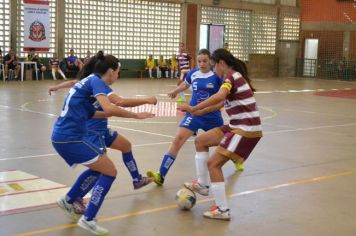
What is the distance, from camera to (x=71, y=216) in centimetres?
567

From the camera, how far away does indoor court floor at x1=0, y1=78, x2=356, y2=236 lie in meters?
5.63

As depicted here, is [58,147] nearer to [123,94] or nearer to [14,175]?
[14,175]

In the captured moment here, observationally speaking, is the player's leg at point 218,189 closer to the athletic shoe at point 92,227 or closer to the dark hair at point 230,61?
the dark hair at point 230,61

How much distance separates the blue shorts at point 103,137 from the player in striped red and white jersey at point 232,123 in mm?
1055

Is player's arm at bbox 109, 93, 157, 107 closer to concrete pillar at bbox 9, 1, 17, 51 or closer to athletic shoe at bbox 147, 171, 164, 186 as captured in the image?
athletic shoe at bbox 147, 171, 164, 186

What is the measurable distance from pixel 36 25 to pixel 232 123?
71.0 feet

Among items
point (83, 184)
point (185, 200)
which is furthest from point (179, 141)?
point (83, 184)

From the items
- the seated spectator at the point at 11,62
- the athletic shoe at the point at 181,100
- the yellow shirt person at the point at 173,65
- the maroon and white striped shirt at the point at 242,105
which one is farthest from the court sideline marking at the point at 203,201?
the yellow shirt person at the point at 173,65

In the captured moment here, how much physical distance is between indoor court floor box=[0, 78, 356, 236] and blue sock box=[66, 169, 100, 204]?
0.80 ft

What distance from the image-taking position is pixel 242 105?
599cm

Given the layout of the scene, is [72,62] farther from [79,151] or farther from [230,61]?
[79,151]

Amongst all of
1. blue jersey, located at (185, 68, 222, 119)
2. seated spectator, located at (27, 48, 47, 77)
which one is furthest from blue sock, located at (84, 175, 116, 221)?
seated spectator, located at (27, 48, 47, 77)

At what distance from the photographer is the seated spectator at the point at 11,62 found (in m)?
24.6

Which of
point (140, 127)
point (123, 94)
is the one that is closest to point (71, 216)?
point (140, 127)
